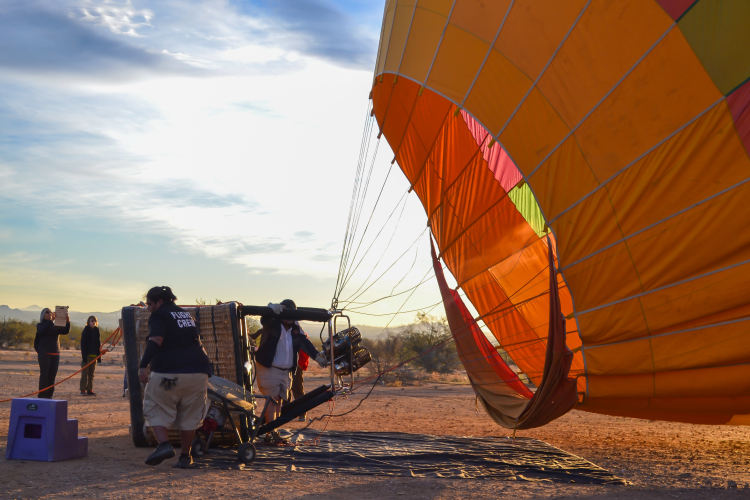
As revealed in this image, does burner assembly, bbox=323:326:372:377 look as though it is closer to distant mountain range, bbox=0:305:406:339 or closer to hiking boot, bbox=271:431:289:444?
hiking boot, bbox=271:431:289:444

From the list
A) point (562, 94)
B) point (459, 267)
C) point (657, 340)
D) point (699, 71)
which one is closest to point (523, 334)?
point (459, 267)

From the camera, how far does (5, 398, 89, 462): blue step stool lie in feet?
18.0

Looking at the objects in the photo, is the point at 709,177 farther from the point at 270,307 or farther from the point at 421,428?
the point at 421,428

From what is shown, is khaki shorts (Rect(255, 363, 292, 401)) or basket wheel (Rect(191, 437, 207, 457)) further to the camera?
khaki shorts (Rect(255, 363, 292, 401))

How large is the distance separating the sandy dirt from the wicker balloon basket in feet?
1.00

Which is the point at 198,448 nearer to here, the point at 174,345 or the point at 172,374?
the point at 172,374

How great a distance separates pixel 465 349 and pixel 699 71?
4307mm

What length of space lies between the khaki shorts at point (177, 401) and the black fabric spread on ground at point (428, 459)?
468 millimetres

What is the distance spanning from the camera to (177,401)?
5.28 meters

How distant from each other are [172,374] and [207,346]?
1.15 m

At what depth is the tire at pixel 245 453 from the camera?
18.2 feet

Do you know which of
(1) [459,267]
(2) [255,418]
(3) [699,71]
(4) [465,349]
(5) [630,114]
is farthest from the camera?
(1) [459,267]

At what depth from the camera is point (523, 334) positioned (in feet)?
29.3

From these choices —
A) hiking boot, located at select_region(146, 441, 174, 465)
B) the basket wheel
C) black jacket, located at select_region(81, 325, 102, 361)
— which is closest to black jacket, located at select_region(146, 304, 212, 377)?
hiking boot, located at select_region(146, 441, 174, 465)
